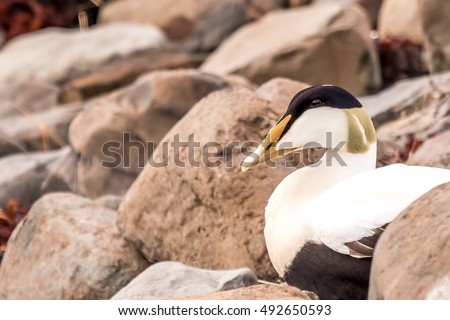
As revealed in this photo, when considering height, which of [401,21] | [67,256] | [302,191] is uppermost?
[302,191]

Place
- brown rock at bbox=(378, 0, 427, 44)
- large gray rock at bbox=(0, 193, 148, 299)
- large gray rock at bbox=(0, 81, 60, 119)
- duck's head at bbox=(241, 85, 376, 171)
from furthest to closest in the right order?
1. large gray rock at bbox=(0, 81, 60, 119)
2. brown rock at bbox=(378, 0, 427, 44)
3. large gray rock at bbox=(0, 193, 148, 299)
4. duck's head at bbox=(241, 85, 376, 171)

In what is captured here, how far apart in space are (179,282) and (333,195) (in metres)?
0.89

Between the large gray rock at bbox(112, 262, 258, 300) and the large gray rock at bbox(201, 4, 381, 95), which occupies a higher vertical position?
the large gray rock at bbox(112, 262, 258, 300)

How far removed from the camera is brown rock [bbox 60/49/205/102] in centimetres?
1284

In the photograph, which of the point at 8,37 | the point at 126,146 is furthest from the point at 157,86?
the point at 8,37

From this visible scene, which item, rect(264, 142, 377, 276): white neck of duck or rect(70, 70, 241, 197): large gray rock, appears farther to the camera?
rect(70, 70, 241, 197): large gray rock

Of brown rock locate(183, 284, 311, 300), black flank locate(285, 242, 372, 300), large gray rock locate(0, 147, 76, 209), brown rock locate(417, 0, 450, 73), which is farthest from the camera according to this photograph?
brown rock locate(417, 0, 450, 73)

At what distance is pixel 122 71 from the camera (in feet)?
42.5

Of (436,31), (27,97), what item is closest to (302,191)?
(436,31)

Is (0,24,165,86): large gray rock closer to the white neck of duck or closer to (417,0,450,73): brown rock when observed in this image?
(417,0,450,73): brown rock

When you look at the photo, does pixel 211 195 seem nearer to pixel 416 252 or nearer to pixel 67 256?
pixel 67 256

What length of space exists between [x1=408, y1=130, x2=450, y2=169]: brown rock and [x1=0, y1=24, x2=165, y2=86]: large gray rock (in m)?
7.57

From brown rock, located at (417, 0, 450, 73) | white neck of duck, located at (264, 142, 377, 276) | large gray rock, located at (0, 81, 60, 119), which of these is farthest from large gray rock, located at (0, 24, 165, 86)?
white neck of duck, located at (264, 142, 377, 276)

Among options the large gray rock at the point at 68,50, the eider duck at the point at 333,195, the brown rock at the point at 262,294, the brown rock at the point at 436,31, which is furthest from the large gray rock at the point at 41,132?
the brown rock at the point at 262,294
